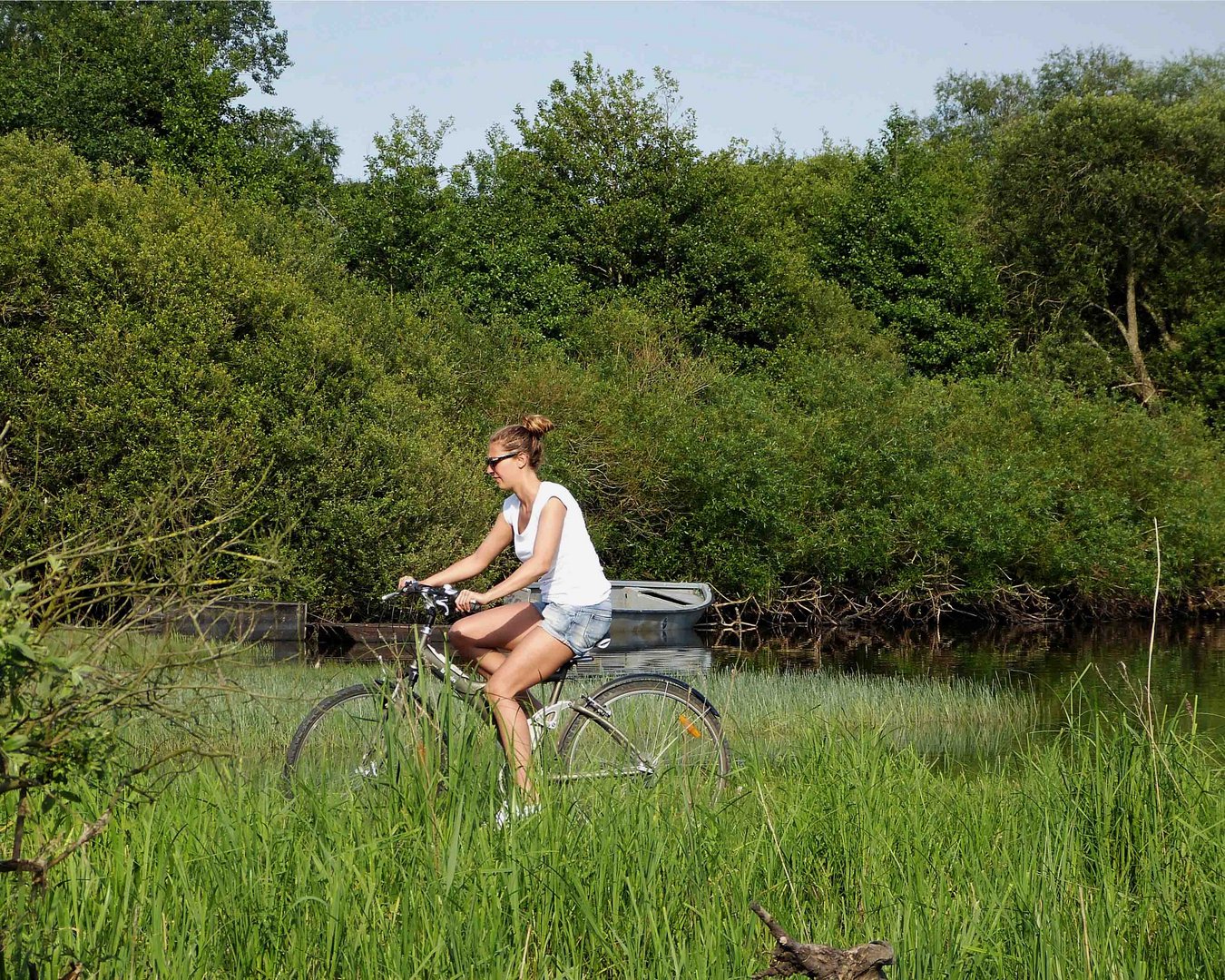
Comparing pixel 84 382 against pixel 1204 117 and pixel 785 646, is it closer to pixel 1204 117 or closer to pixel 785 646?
pixel 785 646

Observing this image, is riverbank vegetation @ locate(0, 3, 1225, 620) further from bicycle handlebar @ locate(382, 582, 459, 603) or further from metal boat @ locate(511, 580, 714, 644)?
bicycle handlebar @ locate(382, 582, 459, 603)

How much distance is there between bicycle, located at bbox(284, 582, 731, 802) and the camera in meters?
4.62

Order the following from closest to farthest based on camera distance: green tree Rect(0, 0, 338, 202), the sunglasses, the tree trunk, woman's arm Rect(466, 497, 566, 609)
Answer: woman's arm Rect(466, 497, 566, 609), the sunglasses, green tree Rect(0, 0, 338, 202), the tree trunk

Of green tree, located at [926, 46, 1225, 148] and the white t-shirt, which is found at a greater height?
green tree, located at [926, 46, 1225, 148]

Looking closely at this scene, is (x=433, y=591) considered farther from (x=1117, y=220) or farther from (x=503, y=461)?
(x=1117, y=220)

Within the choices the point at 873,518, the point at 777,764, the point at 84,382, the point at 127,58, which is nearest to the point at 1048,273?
the point at 873,518

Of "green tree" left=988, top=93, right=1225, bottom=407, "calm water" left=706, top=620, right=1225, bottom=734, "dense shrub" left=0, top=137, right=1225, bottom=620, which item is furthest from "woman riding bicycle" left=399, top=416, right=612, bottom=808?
"green tree" left=988, top=93, right=1225, bottom=407

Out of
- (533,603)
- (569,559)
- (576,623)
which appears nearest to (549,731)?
(576,623)

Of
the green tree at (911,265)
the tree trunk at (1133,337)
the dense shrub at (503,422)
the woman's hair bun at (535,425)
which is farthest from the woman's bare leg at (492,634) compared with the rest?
the tree trunk at (1133,337)

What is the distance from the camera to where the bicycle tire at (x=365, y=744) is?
176 inches

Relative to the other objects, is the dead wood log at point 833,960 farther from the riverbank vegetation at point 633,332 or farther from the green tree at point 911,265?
the green tree at point 911,265

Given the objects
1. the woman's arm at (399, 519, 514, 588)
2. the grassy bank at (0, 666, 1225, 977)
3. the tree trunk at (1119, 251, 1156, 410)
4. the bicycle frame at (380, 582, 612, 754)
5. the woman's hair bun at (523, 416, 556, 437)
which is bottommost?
the grassy bank at (0, 666, 1225, 977)

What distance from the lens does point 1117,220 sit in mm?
41188

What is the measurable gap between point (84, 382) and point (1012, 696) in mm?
14714
